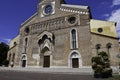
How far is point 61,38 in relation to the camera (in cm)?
2533

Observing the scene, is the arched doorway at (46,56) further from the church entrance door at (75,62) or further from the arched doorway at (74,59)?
the church entrance door at (75,62)

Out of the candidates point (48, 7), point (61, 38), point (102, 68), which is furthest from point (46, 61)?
point (102, 68)

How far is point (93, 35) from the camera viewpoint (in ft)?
73.9

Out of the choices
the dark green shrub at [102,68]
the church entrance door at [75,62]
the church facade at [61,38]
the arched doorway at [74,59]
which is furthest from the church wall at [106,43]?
the dark green shrub at [102,68]

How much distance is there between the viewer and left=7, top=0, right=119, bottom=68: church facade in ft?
72.0

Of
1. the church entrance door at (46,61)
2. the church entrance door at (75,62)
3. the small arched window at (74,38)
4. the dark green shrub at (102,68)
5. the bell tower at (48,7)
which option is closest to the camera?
the dark green shrub at (102,68)

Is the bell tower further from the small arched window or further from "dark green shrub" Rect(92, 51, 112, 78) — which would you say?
"dark green shrub" Rect(92, 51, 112, 78)

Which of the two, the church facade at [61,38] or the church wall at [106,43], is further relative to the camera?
the church facade at [61,38]

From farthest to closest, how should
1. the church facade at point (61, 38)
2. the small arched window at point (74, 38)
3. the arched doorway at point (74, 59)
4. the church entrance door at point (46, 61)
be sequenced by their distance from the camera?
1. the church entrance door at point (46, 61)
2. the small arched window at point (74, 38)
3. the arched doorway at point (74, 59)
4. the church facade at point (61, 38)

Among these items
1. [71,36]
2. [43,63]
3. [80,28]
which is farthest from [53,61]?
[80,28]

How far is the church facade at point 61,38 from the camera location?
72.0 ft

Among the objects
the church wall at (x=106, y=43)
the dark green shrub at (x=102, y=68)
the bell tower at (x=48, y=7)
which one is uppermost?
the bell tower at (x=48, y=7)

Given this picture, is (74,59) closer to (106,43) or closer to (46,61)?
(46,61)

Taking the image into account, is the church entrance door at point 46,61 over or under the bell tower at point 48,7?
under
